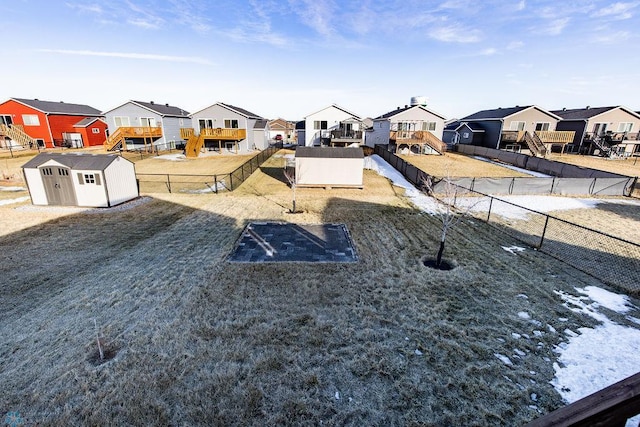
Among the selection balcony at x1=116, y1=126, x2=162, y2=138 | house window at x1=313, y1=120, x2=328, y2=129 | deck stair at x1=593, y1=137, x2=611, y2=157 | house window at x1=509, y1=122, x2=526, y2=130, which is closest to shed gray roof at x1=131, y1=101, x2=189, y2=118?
balcony at x1=116, y1=126, x2=162, y2=138

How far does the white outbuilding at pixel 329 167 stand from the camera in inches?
846

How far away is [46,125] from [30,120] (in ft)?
5.76

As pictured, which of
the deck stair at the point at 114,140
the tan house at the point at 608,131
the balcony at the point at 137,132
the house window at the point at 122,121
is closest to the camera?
the deck stair at the point at 114,140

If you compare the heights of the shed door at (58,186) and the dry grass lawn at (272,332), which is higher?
the shed door at (58,186)

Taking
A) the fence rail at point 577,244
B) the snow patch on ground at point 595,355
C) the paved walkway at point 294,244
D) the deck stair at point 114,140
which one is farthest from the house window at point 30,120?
the snow patch on ground at point 595,355

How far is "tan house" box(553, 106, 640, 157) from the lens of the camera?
39812 mm

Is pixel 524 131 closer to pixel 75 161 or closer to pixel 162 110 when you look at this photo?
pixel 75 161

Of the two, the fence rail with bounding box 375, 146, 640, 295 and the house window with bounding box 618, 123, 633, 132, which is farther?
the house window with bounding box 618, 123, 633, 132

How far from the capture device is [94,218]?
1533cm

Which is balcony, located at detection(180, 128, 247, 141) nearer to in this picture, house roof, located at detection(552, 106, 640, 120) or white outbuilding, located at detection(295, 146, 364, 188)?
white outbuilding, located at detection(295, 146, 364, 188)

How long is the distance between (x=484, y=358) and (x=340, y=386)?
323 cm

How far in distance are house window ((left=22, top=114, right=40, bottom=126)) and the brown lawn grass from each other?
48702 mm

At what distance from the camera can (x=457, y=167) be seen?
103 ft

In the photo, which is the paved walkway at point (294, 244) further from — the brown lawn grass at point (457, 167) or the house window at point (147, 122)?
the house window at point (147, 122)
